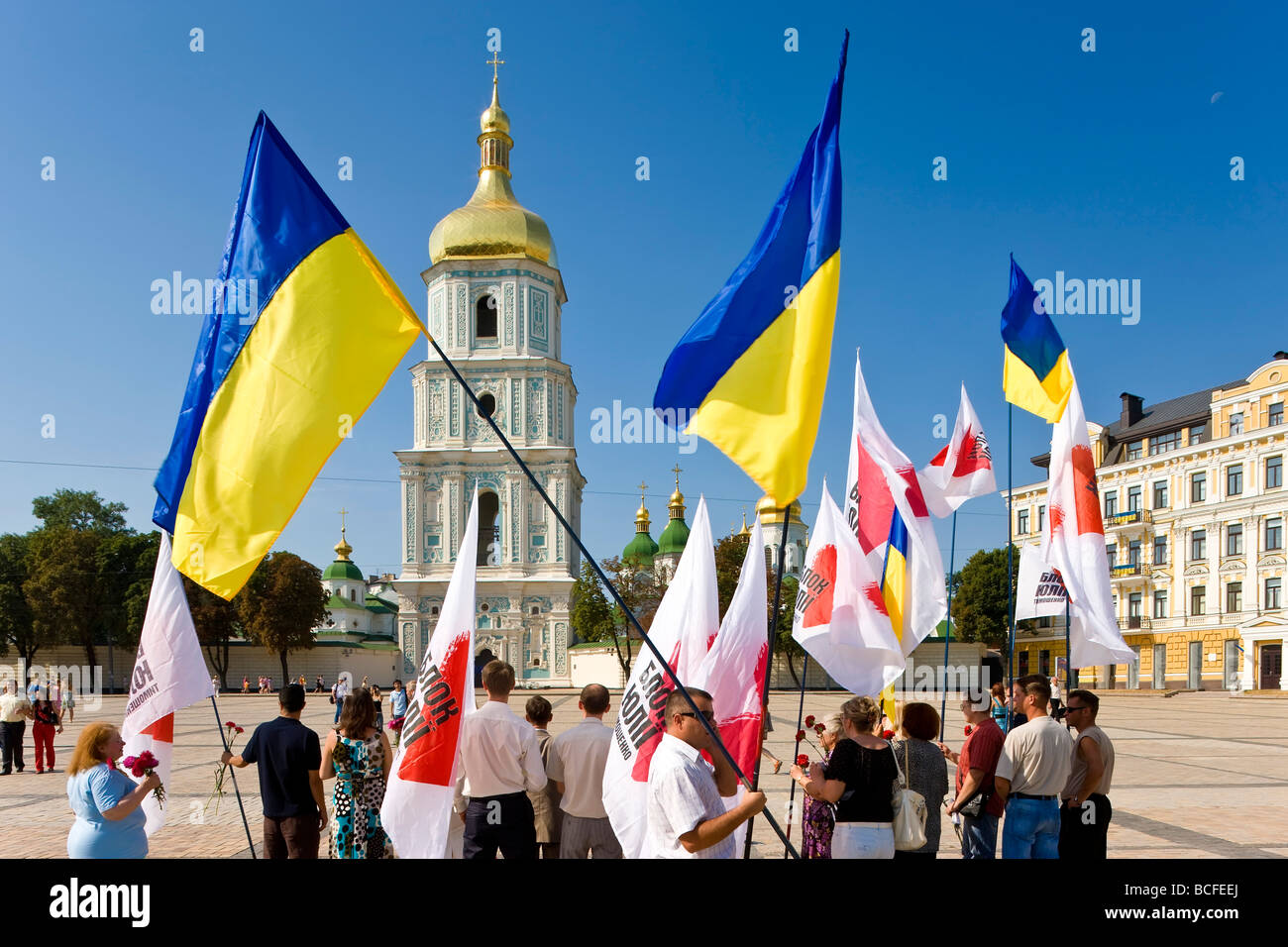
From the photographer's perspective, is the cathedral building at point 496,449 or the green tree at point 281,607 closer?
the cathedral building at point 496,449

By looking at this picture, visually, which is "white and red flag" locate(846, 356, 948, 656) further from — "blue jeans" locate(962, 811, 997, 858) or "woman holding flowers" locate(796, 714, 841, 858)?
"woman holding flowers" locate(796, 714, 841, 858)

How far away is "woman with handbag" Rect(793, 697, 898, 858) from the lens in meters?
5.52

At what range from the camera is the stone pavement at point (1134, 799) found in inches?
428

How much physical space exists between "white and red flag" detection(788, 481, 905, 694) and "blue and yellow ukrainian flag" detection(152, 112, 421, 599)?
147 inches

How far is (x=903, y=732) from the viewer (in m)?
6.78

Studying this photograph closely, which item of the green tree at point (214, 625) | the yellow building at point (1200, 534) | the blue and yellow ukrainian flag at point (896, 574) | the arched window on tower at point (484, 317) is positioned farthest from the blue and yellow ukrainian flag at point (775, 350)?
the arched window on tower at point (484, 317)

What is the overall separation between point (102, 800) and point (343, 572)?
98071mm

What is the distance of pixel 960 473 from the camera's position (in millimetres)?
11961

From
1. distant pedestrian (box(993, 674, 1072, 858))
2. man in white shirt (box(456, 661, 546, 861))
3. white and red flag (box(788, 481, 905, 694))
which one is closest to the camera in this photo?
distant pedestrian (box(993, 674, 1072, 858))

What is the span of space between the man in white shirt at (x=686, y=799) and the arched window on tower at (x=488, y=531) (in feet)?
196

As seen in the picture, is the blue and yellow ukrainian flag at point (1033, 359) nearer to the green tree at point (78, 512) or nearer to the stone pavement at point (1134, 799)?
the stone pavement at point (1134, 799)

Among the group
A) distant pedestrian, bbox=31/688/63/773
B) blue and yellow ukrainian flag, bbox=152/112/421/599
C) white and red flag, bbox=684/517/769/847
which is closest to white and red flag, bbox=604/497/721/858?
white and red flag, bbox=684/517/769/847

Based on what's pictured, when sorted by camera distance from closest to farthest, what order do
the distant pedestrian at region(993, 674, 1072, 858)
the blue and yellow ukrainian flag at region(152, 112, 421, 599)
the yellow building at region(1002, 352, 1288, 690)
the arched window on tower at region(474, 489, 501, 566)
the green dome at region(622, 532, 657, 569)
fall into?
the blue and yellow ukrainian flag at region(152, 112, 421, 599) → the distant pedestrian at region(993, 674, 1072, 858) → the yellow building at region(1002, 352, 1288, 690) → the arched window on tower at region(474, 489, 501, 566) → the green dome at region(622, 532, 657, 569)
